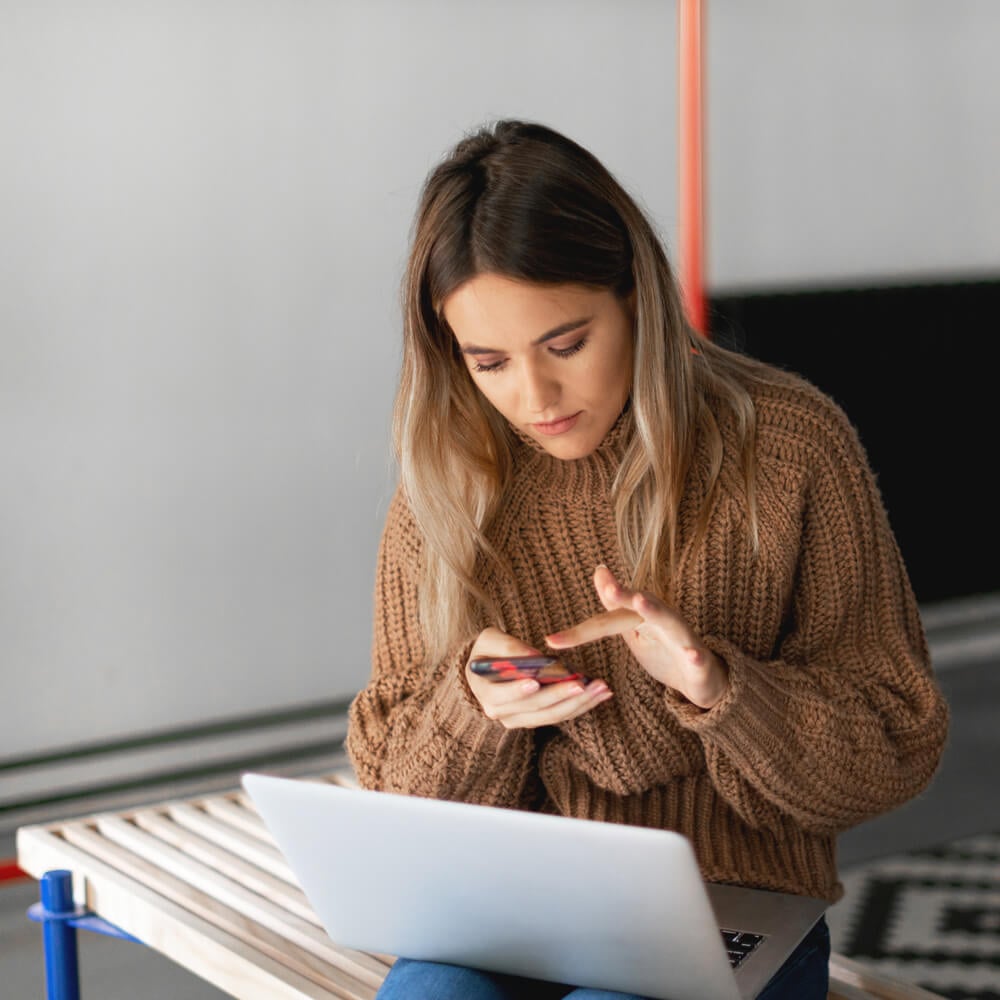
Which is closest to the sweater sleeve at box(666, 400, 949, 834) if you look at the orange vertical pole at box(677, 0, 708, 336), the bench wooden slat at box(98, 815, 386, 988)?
the bench wooden slat at box(98, 815, 386, 988)

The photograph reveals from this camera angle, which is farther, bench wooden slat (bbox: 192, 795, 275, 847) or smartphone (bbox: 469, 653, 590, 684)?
bench wooden slat (bbox: 192, 795, 275, 847)

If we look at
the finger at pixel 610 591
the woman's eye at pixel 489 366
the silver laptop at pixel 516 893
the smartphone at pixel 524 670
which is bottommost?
the silver laptop at pixel 516 893

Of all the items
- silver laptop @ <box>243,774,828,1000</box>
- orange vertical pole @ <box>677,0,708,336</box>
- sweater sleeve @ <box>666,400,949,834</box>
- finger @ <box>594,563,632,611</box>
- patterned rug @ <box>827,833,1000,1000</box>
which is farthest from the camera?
orange vertical pole @ <box>677,0,708,336</box>

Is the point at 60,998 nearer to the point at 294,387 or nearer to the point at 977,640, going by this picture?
the point at 294,387

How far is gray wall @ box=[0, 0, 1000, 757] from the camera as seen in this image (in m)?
2.30

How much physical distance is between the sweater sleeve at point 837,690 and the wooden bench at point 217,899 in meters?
0.23

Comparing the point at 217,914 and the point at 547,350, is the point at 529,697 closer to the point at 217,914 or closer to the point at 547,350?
the point at 547,350

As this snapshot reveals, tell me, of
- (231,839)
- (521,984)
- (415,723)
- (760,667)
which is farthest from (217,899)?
(760,667)

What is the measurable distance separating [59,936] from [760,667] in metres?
0.90

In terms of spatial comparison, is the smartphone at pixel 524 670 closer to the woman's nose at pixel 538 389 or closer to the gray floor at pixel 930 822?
the woman's nose at pixel 538 389

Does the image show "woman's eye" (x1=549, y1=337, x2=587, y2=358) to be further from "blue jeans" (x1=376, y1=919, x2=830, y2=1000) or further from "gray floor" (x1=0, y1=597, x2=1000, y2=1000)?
"gray floor" (x1=0, y1=597, x2=1000, y2=1000)

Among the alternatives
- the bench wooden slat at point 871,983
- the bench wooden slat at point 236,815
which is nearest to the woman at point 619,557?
the bench wooden slat at point 871,983

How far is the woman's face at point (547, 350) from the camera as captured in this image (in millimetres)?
1334

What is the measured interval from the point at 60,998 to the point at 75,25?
1.39 meters
